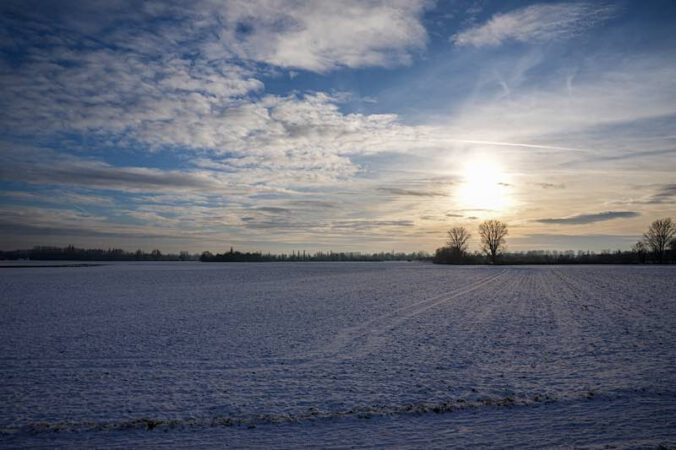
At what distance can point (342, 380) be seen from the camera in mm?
9906

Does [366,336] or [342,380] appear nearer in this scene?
[342,380]

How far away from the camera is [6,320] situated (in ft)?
65.1

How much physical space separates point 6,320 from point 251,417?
1822 centimetres

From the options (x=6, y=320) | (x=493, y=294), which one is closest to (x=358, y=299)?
(x=493, y=294)

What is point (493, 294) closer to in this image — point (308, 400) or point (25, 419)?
point (308, 400)

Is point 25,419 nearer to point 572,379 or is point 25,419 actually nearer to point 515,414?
point 515,414

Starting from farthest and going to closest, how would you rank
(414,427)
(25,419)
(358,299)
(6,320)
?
(358,299), (6,320), (25,419), (414,427)

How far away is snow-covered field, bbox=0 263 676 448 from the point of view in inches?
274

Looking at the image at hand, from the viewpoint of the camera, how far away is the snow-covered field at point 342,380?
6957mm

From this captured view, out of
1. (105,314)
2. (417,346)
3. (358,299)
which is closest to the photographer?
(417,346)

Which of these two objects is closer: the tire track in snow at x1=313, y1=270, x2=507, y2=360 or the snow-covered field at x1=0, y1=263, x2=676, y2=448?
the snow-covered field at x1=0, y1=263, x2=676, y2=448

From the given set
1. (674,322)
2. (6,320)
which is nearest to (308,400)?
(674,322)

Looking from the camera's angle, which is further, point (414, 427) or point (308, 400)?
point (308, 400)

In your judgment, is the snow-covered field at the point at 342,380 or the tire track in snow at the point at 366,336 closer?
the snow-covered field at the point at 342,380
